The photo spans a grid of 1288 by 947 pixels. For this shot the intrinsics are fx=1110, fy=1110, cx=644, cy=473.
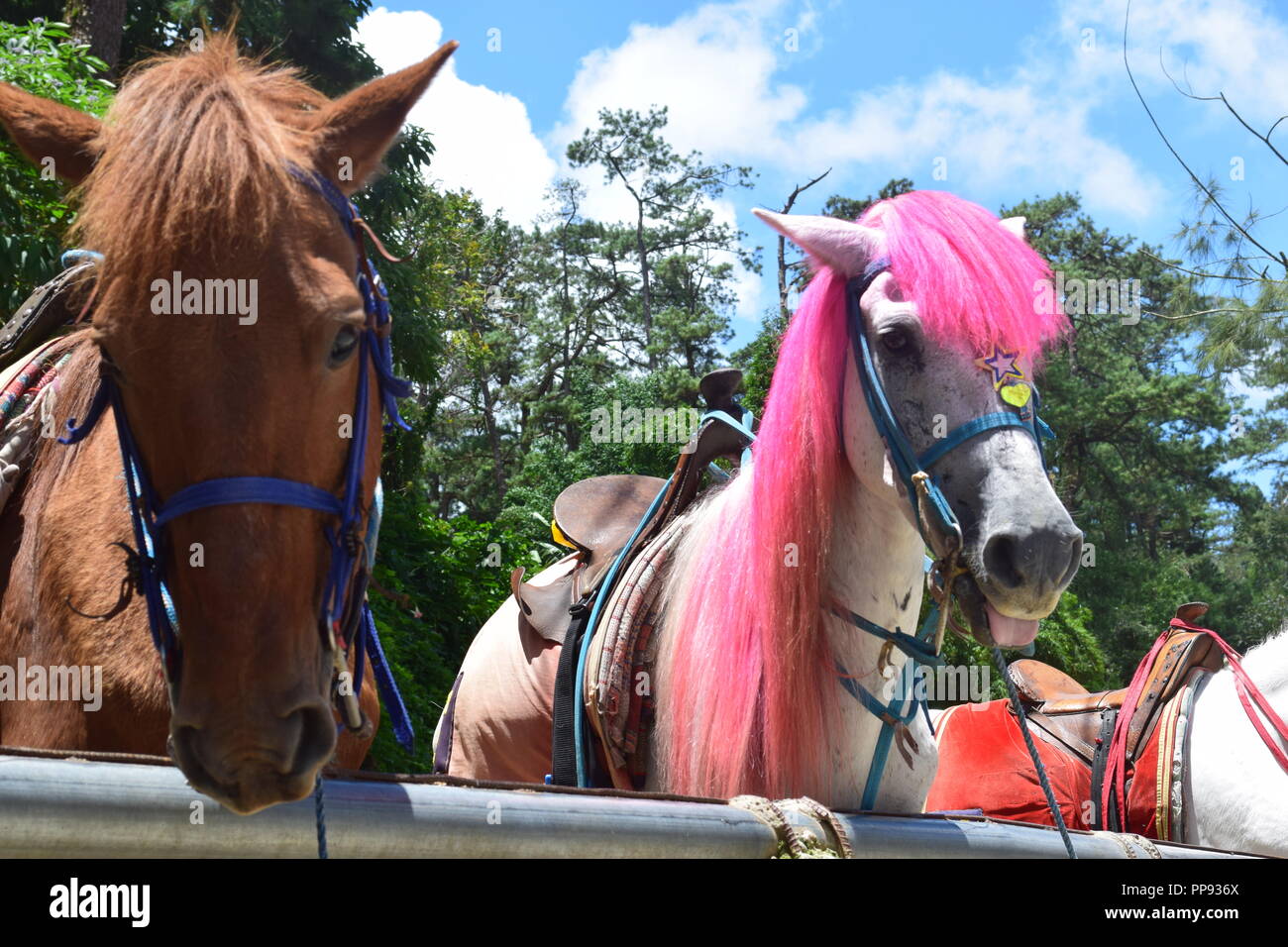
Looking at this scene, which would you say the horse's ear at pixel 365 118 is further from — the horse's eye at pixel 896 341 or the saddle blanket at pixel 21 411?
the horse's eye at pixel 896 341

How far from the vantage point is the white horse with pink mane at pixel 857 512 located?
2.31 meters

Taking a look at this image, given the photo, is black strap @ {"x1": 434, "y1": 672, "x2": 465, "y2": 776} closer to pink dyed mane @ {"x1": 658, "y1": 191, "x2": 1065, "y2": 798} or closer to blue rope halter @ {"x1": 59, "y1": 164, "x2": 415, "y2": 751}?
pink dyed mane @ {"x1": 658, "y1": 191, "x2": 1065, "y2": 798}

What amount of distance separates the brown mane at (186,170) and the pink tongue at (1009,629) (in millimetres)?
1522

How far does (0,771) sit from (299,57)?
47.2 ft

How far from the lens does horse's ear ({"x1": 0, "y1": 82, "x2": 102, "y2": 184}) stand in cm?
172

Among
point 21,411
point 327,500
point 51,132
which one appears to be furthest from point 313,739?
point 21,411

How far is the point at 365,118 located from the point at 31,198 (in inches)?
135

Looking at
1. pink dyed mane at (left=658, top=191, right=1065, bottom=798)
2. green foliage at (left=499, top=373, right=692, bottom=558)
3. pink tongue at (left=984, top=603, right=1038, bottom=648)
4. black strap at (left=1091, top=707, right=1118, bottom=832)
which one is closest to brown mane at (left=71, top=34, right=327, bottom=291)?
pink dyed mane at (left=658, top=191, right=1065, bottom=798)

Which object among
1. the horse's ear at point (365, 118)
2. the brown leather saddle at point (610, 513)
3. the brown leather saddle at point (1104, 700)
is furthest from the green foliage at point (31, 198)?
the brown leather saddle at point (1104, 700)

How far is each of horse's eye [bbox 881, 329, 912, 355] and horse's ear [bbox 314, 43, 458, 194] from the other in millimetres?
1156

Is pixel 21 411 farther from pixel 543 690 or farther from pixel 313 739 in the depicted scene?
pixel 543 690
